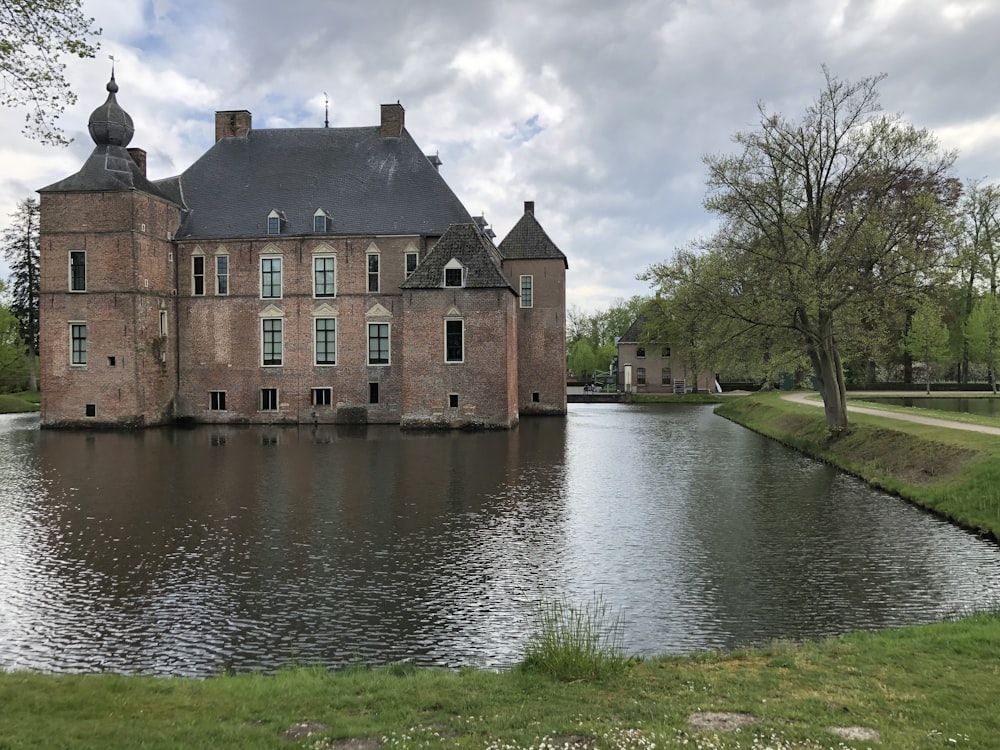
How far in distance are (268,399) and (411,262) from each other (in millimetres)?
9432

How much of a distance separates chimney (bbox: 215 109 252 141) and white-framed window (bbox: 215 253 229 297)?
22.7ft

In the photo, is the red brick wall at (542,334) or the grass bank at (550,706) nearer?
the grass bank at (550,706)

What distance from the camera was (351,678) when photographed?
6.82m

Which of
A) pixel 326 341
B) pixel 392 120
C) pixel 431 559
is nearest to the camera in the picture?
pixel 431 559

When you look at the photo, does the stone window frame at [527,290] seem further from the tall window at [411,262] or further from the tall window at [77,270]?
the tall window at [77,270]

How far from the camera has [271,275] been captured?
121ft

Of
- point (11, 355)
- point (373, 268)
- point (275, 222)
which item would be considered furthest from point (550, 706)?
point (11, 355)

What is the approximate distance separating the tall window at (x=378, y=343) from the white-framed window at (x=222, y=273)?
23.8 ft

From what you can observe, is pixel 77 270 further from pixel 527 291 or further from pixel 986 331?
pixel 986 331

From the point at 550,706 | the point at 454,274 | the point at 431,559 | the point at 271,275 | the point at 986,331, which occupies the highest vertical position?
the point at 271,275

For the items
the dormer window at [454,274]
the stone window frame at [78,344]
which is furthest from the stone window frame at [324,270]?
the stone window frame at [78,344]

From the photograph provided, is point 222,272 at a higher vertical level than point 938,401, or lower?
higher

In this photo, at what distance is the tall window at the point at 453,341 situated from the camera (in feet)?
111

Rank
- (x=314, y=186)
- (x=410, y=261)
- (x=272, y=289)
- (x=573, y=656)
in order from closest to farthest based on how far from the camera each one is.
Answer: (x=573, y=656), (x=410, y=261), (x=272, y=289), (x=314, y=186)
